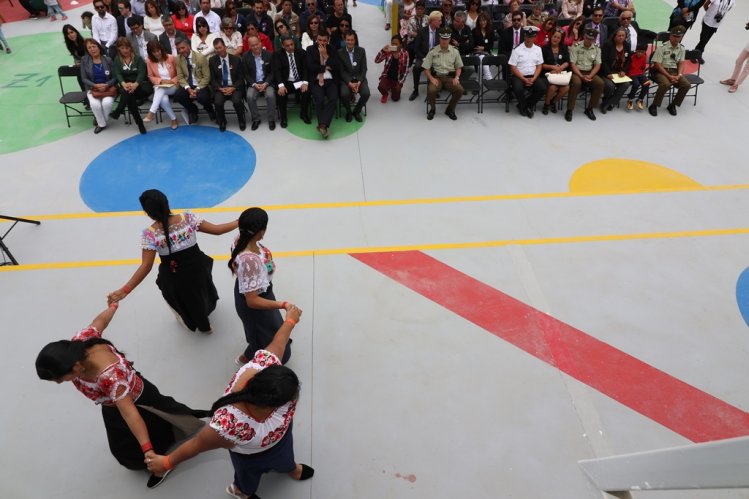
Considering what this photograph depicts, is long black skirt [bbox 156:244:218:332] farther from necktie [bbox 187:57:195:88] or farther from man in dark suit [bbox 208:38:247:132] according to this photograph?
necktie [bbox 187:57:195:88]

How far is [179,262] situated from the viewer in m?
3.64

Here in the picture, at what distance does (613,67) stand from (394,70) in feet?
11.4

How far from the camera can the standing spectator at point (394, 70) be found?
8.14 m

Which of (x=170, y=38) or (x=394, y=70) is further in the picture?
(x=170, y=38)

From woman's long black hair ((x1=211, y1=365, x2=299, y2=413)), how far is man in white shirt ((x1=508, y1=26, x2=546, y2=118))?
6.97 meters

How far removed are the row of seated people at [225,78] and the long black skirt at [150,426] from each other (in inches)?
212

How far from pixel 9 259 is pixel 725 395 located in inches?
250

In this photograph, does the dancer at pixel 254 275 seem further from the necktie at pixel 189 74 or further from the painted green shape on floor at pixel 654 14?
the painted green shape on floor at pixel 654 14

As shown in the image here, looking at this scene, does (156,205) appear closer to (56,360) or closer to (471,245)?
(56,360)

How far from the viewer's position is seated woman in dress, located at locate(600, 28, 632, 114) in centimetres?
803

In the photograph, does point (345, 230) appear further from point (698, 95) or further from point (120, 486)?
point (698, 95)

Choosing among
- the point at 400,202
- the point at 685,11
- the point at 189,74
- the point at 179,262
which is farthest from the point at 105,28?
the point at 685,11

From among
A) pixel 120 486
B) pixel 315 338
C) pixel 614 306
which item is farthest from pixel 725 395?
pixel 120 486

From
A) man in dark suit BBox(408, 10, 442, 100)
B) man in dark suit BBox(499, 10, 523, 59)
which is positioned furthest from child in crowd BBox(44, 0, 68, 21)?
man in dark suit BBox(499, 10, 523, 59)
